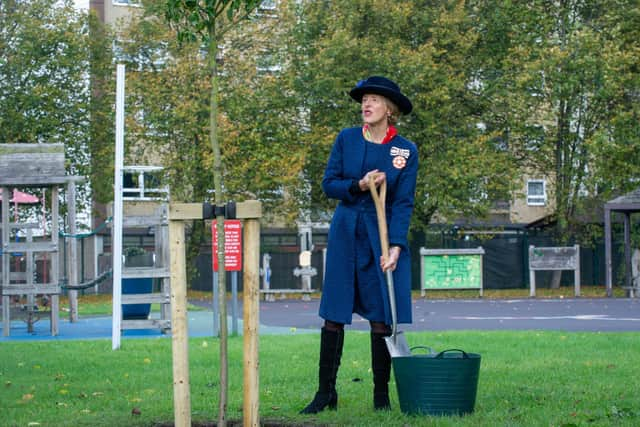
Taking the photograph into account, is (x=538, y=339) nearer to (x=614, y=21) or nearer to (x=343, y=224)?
(x=343, y=224)

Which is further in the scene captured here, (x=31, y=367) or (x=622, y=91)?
(x=622, y=91)

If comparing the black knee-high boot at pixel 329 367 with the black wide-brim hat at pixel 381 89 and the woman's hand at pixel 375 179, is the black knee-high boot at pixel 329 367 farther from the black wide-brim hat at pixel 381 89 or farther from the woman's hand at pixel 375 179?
the black wide-brim hat at pixel 381 89

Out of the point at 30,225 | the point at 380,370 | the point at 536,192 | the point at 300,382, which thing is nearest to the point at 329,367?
the point at 380,370

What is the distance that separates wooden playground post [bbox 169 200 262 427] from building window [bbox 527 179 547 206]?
47107 mm

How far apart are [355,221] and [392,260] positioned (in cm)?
41

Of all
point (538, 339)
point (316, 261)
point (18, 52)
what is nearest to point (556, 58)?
point (316, 261)

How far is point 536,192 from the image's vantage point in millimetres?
52812

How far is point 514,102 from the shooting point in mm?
35812

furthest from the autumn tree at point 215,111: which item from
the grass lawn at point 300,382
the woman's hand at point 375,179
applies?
the woman's hand at point 375,179

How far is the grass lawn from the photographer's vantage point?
648cm

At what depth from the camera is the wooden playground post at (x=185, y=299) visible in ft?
17.9

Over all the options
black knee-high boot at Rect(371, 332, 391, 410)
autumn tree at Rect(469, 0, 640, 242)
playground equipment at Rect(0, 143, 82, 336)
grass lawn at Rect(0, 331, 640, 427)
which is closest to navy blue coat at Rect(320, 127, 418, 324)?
black knee-high boot at Rect(371, 332, 391, 410)

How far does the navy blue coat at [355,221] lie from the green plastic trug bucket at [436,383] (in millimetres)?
Answer: 406

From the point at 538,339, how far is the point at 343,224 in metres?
6.67
